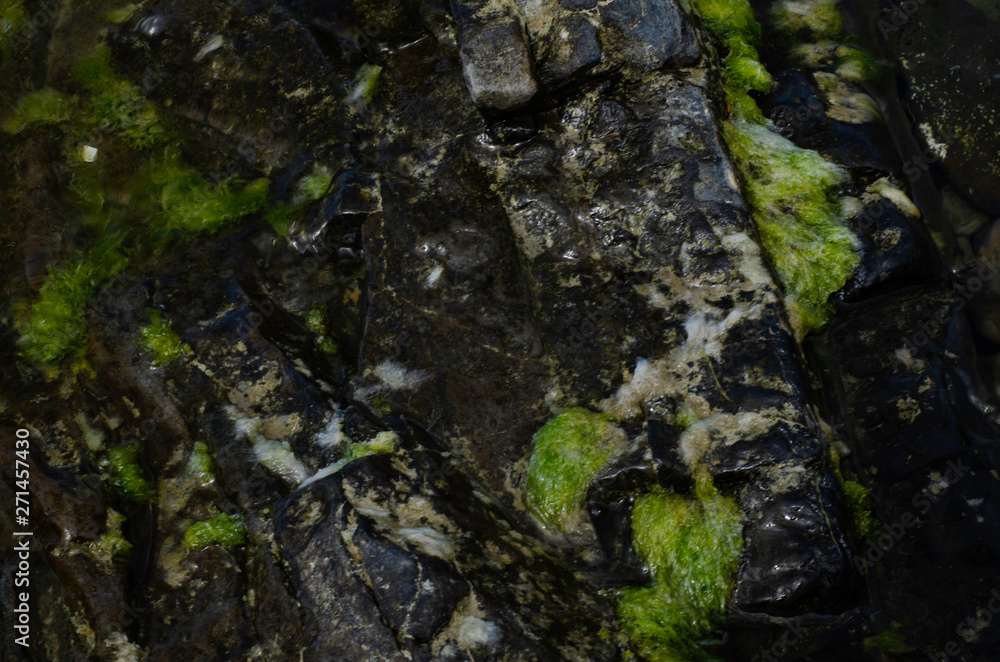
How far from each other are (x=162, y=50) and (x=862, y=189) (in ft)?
15.9

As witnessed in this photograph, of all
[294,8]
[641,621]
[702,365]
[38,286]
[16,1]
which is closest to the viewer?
[641,621]

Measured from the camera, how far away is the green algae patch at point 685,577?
121 inches

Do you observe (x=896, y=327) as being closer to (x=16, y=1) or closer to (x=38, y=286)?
(x=38, y=286)

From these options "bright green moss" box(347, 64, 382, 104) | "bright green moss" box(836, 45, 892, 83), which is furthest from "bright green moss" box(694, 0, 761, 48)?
"bright green moss" box(347, 64, 382, 104)

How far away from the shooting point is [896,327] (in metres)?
3.68

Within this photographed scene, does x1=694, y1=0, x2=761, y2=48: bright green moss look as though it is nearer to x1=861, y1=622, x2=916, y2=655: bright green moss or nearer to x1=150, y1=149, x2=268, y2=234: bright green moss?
Answer: x1=150, y1=149, x2=268, y2=234: bright green moss

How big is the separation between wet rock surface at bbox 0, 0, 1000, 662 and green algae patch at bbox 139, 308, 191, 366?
0.09 feet

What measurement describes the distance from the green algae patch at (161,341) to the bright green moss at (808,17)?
14.5ft

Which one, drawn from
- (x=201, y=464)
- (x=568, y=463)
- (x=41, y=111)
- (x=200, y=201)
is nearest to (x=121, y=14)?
(x=41, y=111)

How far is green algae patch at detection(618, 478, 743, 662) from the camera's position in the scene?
308 cm

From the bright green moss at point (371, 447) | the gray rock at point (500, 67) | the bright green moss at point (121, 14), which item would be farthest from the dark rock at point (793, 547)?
the bright green moss at point (121, 14)

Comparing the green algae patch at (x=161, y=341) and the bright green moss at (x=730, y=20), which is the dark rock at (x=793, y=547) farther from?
the green algae patch at (x=161, y=341)

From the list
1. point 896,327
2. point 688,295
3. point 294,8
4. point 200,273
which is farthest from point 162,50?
point 896,327

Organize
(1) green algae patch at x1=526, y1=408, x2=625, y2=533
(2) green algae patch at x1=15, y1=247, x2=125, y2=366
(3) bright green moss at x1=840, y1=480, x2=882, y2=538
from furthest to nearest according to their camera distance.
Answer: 1. (2) green algae patch at x1=15, y1=247, x2=125, y2=366
2. (1) green algae patch at x1=526, y1=408, x2=625, y2=533
3. (3) bright green moss at x1=840, y1=480, x2=882, y2=538
